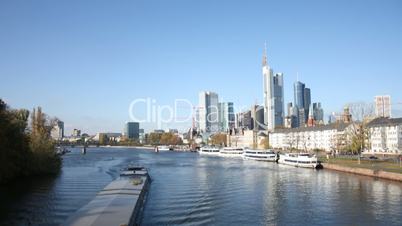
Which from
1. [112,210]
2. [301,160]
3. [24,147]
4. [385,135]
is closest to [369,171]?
[301,160]

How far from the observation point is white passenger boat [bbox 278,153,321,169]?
9710 cm

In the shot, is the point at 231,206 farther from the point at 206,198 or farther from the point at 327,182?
the point at 327,182

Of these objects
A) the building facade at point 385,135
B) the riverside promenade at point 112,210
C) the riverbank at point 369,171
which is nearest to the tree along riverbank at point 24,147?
the riverside promenade at point 112,210

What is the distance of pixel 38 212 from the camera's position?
39562mm

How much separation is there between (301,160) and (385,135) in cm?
5223

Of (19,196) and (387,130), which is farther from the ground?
(387,130)

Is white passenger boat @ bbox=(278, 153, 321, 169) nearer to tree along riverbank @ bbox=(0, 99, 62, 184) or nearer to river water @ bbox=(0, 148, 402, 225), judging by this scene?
river water @ bbox=(0, 148, 402, 225)

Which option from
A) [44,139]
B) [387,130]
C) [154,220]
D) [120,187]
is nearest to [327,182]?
[120,187]

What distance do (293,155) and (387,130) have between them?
4503cm

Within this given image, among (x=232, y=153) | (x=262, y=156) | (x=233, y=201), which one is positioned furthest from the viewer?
(x=232, y=153)

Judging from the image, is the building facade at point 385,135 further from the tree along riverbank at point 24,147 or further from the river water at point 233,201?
the tree along riverbank at point 24,147

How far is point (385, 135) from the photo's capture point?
14188cm

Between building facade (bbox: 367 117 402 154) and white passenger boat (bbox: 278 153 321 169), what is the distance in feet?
112

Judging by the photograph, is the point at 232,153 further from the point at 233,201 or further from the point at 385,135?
the point at 233,201
